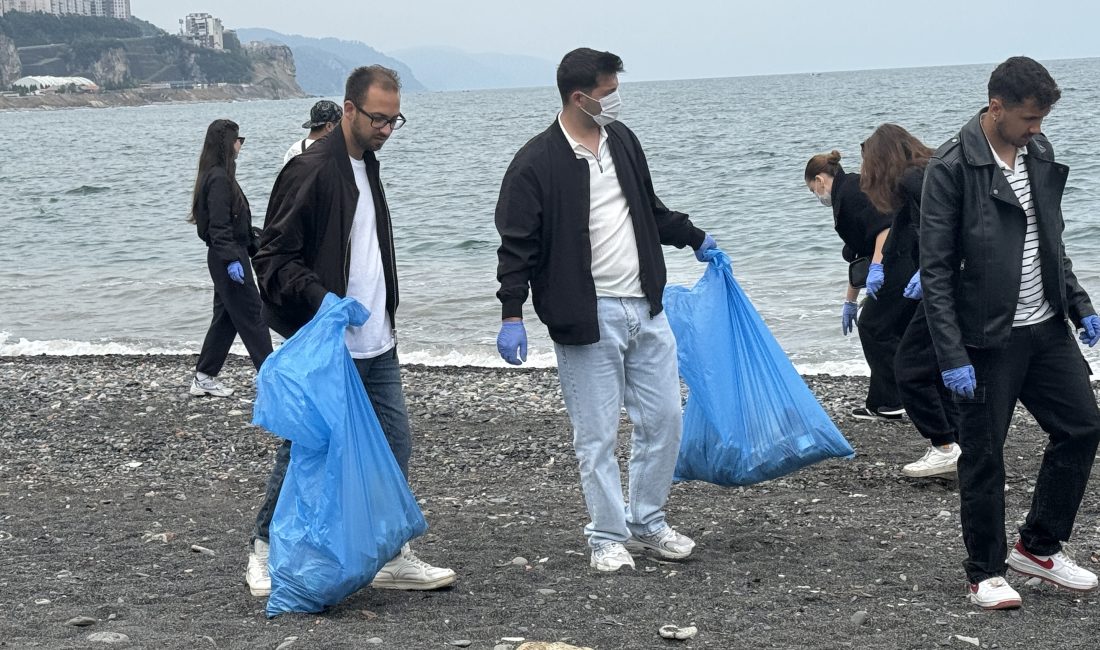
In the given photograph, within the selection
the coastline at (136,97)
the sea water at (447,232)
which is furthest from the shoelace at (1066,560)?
the coastline at (136,97)

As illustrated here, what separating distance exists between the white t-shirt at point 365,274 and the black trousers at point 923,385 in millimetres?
2227

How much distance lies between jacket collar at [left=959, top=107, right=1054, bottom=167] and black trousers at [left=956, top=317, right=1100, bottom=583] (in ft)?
1.65

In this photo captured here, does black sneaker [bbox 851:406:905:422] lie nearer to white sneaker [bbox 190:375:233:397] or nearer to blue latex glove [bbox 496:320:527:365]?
blue latex glove [bbox 496:320:527:365]

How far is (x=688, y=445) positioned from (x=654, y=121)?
176 feet

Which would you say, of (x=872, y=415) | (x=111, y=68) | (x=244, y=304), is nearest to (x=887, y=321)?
(x=872, y=415)

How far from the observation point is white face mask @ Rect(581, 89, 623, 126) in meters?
4.16

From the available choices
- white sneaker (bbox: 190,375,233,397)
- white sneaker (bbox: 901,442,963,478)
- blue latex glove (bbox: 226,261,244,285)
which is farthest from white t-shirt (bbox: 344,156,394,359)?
white sneaker (bbox: 190,375,233,397)

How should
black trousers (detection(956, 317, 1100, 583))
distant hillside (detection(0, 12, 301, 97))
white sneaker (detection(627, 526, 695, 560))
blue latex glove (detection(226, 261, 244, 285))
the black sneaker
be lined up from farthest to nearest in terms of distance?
distant hillside (detection(0, 12, 301, 97)) → blue latex glove (detection(226, 261, 244, 285)) → the black sneaker → white sneaker (detection(627, 526, 695, 560)) → black trousers (detection(956, 317, 1100, 583))

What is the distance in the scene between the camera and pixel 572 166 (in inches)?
163

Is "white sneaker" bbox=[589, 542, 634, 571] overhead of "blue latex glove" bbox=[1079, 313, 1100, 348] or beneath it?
beneath

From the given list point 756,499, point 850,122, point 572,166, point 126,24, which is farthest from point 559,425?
point 126,24

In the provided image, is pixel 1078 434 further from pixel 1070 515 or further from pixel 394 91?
pixel 394 91

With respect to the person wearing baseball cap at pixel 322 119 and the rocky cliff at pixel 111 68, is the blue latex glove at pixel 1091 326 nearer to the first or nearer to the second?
the person wearing baseball cap at pixel 322 119

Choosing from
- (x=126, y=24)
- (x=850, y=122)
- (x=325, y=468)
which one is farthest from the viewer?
(x=126, y=24)
